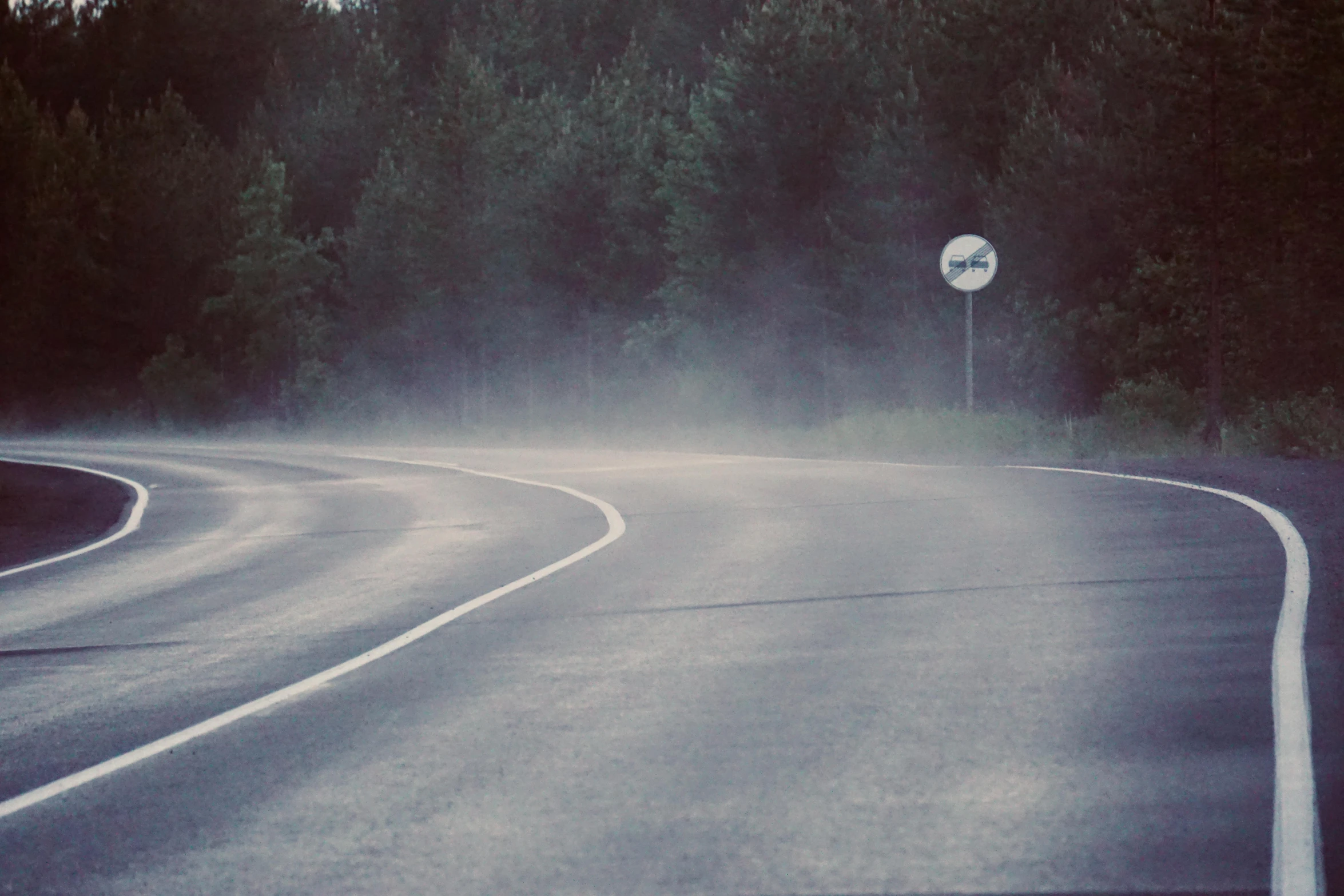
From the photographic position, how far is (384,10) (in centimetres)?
8994

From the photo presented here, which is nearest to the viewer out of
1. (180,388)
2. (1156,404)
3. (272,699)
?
(272,699)

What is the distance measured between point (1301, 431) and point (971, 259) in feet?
23.0

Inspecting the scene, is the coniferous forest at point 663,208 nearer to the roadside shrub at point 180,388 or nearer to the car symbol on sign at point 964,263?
the roadside shrub at point 180,388

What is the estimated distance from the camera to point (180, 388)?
6738 centimetres

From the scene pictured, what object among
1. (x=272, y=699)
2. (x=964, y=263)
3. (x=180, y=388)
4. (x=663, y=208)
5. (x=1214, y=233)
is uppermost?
(x=663, y=208)

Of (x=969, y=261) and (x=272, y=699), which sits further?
(x=969, y=261)

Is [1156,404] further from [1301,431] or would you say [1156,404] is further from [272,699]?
[272,699]

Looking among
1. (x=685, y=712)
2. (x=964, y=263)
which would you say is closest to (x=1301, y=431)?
(x=964, y=263)

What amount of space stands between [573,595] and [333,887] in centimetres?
626

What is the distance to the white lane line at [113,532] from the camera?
51.7ft

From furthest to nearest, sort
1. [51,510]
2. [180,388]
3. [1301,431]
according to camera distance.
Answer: [180,388]
[51,510]
[1301,431]

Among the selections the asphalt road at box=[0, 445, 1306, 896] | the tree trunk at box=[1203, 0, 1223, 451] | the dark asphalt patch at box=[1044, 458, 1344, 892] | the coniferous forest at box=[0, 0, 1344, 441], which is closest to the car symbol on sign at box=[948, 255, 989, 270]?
the coniferous forest at box=[0, 0, 1344, 441]

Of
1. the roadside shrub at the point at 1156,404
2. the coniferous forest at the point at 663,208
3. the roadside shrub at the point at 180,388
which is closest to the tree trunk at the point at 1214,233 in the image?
the coniferous forest at the point at 663,208

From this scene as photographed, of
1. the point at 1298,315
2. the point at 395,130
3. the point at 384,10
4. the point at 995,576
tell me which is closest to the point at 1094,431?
the point at 1298,315
